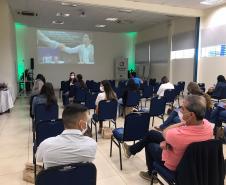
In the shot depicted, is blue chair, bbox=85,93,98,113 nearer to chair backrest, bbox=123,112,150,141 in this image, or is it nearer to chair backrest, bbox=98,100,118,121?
chair backrest, bbox=98,100,118,121

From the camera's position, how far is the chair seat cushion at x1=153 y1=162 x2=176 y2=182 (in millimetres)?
2086

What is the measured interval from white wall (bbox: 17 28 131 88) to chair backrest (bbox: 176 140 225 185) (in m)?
13.1

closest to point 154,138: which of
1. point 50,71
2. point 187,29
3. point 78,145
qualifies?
point 78,145

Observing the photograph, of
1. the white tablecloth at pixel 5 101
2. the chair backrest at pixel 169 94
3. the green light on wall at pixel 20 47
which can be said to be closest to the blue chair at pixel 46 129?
the chair backrest at pixel 169 94

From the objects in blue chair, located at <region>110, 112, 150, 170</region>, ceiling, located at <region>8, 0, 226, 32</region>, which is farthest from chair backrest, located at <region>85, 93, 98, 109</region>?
ceiling, located at <region>8, 0, 226, 32</region>

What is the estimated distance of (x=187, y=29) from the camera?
10602mm

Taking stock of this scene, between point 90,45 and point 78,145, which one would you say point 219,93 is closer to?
point 78,145

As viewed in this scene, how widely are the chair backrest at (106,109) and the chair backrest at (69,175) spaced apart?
2740 millimetres

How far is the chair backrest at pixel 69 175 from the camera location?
142cm

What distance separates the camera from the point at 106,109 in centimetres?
439

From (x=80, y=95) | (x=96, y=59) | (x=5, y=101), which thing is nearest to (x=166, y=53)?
(x=96, y=59)

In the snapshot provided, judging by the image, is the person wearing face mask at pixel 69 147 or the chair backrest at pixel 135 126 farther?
the chair backrest at pixel 135 126

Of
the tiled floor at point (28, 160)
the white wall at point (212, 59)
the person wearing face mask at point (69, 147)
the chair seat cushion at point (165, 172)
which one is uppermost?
the white wall at point (212, 59)

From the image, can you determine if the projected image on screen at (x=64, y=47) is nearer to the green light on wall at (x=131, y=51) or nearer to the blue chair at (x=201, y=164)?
the green light on wall at (x=131, y=51)
